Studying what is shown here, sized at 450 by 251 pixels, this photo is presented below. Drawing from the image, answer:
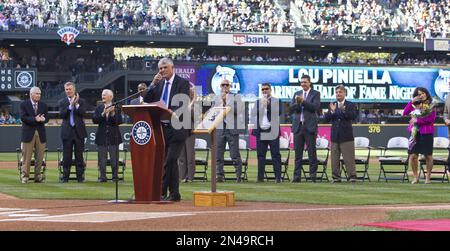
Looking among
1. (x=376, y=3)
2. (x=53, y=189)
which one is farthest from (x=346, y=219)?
(x=376, y=3)

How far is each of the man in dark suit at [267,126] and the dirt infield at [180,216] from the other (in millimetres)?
6024

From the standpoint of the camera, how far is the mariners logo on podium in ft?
45.9

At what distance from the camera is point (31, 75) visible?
2094 inches

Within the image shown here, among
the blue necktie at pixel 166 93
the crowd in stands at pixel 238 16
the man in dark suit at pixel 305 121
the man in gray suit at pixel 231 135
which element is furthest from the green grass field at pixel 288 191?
the crowd in stands at pixel 238 16

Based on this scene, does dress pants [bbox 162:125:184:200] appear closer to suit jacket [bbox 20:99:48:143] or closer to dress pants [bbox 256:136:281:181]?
→ dress pants [bbox 256:136:281:181]

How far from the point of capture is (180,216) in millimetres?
12039

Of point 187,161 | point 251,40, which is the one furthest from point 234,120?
point 251,40

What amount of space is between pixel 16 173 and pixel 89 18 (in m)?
34.1

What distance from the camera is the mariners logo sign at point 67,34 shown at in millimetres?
55447

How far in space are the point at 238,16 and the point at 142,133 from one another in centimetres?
4922

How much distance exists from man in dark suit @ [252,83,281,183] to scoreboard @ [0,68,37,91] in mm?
34196

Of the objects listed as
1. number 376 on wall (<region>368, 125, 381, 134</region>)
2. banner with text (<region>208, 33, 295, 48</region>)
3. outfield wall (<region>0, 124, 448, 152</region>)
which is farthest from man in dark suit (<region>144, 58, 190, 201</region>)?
banner with text (<region>208, 33, 295, 48</region>)

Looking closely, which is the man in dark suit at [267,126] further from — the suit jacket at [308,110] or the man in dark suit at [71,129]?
the man in dark suit at [71,129]
